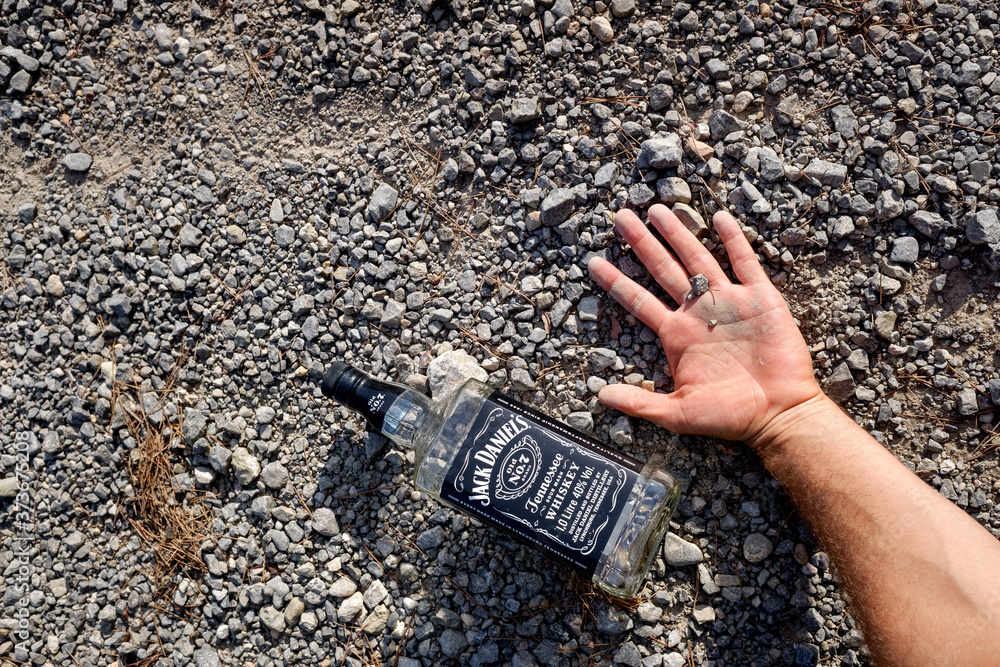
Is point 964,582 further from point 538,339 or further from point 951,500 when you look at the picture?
point 538,339

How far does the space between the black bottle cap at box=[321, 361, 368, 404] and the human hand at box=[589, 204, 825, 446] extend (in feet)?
3.52

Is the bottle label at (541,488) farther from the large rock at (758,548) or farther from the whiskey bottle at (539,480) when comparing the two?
the large rock at (758,548)

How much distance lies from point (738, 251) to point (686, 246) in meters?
0.21

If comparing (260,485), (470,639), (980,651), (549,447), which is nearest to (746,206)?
(549,447)

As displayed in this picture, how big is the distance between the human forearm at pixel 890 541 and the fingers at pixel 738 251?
0.59 metres

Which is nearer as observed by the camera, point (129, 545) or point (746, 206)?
point (746, 206)

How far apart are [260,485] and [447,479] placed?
1.15m

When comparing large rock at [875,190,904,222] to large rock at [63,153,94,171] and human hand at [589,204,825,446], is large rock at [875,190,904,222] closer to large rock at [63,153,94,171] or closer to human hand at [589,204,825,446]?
human hand at [589,204,825,446]

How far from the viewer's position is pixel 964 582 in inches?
91.0

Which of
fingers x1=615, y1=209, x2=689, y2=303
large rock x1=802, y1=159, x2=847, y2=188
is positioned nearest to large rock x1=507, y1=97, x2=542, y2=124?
fingers x1=615, y1=209, x2=689, y2=303

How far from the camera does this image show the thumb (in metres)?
2.63

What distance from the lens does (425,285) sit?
116 inches

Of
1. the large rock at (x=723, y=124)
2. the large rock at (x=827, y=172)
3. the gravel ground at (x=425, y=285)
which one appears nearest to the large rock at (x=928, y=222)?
the gravel ground at (x=425, y=285)

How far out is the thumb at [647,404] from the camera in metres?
2.63
